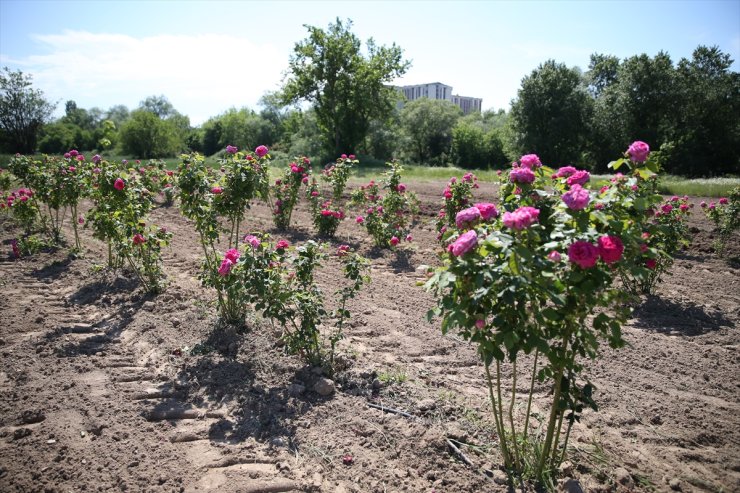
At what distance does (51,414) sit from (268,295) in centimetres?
171

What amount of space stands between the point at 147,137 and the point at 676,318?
164 ft

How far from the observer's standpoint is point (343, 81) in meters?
31.8

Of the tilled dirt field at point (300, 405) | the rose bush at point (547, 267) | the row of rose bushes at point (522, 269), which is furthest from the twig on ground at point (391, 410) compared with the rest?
the rose bush at point (547, 267)

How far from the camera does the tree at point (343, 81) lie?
103 ft

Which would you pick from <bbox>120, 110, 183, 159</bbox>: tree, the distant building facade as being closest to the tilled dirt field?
<bbox>120, 110, 183, 159</bbox>: tree

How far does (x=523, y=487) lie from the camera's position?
2.44 m

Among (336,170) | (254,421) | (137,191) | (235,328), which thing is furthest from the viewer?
(336,170)

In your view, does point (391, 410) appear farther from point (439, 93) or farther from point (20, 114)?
point (439, 93)

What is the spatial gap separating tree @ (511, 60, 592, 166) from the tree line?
0.23 ft

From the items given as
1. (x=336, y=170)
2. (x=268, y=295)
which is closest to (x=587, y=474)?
(x=268, y=295)

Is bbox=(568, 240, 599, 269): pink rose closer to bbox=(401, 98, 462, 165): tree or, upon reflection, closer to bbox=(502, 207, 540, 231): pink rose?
bbox=(502, 207, 540, 231): pink rose

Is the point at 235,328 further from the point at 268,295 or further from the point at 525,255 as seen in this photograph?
the point at 525,255

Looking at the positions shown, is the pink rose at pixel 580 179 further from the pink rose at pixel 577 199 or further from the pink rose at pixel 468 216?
the pink rose at pixel 468 216

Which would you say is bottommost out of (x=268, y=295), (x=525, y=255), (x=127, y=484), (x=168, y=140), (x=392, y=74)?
(x=127, y=484)
